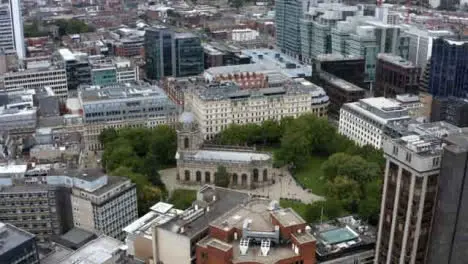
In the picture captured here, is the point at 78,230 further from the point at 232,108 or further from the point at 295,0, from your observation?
the point at 295,0

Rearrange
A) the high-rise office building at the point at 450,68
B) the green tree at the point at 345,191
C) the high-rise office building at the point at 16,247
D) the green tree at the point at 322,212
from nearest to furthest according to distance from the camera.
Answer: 1. the high-rise office building at the point at 16,247
2. the green tree at the point at 322,212
3. the green tree at the point at 345,191
4. the high-rise office building at the point at 450,68

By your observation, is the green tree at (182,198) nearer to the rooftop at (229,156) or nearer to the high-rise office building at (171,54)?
the rooftop at (229,156)

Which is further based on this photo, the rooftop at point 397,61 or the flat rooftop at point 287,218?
the rooftop at point 397,61

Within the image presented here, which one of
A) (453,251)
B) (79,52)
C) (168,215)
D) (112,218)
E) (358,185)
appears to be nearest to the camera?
(453,251)

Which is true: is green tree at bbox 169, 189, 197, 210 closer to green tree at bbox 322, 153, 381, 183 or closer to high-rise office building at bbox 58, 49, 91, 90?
green tree at bbox 322, 153, 381, 183

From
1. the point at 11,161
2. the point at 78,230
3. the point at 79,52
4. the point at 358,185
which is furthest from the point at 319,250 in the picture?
the point at 79,52

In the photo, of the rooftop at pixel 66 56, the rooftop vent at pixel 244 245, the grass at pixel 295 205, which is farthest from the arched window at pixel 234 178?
the rooftop at pixel 66 56

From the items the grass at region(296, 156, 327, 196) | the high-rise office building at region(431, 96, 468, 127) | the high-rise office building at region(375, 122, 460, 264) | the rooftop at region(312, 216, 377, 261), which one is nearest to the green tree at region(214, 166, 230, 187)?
the grass at region(296, 156, 327, 196)
